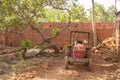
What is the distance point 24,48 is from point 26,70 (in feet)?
10.6

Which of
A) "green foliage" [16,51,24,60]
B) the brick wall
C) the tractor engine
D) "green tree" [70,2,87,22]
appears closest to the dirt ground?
the tractor engine

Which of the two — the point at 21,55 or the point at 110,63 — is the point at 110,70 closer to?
the point at 110,63

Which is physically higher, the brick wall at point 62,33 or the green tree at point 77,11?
the green tree at point 77,11

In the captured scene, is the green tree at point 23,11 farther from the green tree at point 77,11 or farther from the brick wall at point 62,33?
the brick wall at point 62,33

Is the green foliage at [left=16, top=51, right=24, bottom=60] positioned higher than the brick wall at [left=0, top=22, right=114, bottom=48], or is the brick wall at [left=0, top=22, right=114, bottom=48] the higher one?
the brick wall at [left=0, top=22, right=114, bottom=48]

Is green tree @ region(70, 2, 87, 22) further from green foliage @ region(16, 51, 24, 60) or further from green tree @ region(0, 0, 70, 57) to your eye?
green foliage @ region(16, 51, 24, 60)

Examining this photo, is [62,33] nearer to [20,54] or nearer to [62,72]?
[20,54]

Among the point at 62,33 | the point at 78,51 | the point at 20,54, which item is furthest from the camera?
the point at 62,33

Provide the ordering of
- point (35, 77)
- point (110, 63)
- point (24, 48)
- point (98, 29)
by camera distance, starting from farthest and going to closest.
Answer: point (98, 29)
point (24, 48)
point (110, 63)
point (35, 77)

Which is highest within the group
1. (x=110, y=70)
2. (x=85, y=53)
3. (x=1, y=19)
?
(x=1, y=19)

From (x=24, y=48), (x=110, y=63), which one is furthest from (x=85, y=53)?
(x=24, y=48)

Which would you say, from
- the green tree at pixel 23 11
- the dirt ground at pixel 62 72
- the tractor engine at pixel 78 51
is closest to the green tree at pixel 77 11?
the green tree at pixel 23 11

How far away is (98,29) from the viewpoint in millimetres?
19359

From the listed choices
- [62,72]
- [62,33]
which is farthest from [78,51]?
[62,33]
